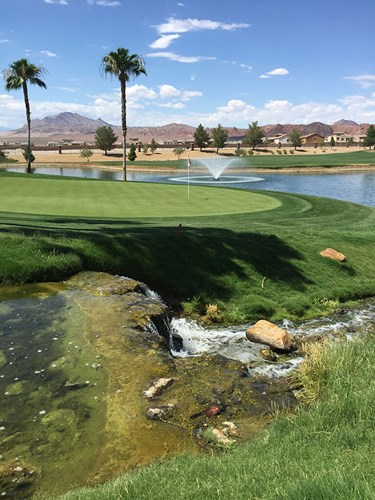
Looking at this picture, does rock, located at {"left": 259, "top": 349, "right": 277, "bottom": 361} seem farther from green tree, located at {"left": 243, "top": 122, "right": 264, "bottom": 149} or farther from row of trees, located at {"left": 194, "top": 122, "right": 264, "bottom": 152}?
green tree, located at {"left": 243, "top": 122, "right": 264, "bottom": 149}

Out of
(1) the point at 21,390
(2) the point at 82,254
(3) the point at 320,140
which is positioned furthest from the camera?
(3) the point at 320,140

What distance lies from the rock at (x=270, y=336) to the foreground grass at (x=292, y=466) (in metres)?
3.93

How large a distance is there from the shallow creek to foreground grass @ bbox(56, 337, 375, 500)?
2.13 ft

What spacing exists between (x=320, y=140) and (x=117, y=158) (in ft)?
305

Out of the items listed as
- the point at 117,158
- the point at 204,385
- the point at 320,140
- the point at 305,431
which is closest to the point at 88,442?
the point at 204,385

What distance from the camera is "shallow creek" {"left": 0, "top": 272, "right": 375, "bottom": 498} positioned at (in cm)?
521

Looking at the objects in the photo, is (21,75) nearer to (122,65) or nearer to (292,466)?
(122,65)

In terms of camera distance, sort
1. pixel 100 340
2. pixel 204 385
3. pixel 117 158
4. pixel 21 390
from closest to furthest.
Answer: pixel 21 390
pixel 204 385
pixel 100 340
pixel 117 158

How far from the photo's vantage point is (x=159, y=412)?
609 centimetres

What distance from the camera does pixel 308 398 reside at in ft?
22.1

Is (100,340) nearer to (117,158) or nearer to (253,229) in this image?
(253,229)

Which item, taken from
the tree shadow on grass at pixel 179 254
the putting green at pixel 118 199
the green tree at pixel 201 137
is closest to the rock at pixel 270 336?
the tree shadow on grass at pixel 179 254

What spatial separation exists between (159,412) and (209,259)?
8667mm

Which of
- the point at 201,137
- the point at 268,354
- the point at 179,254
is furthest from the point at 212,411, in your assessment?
the point at 201,137
